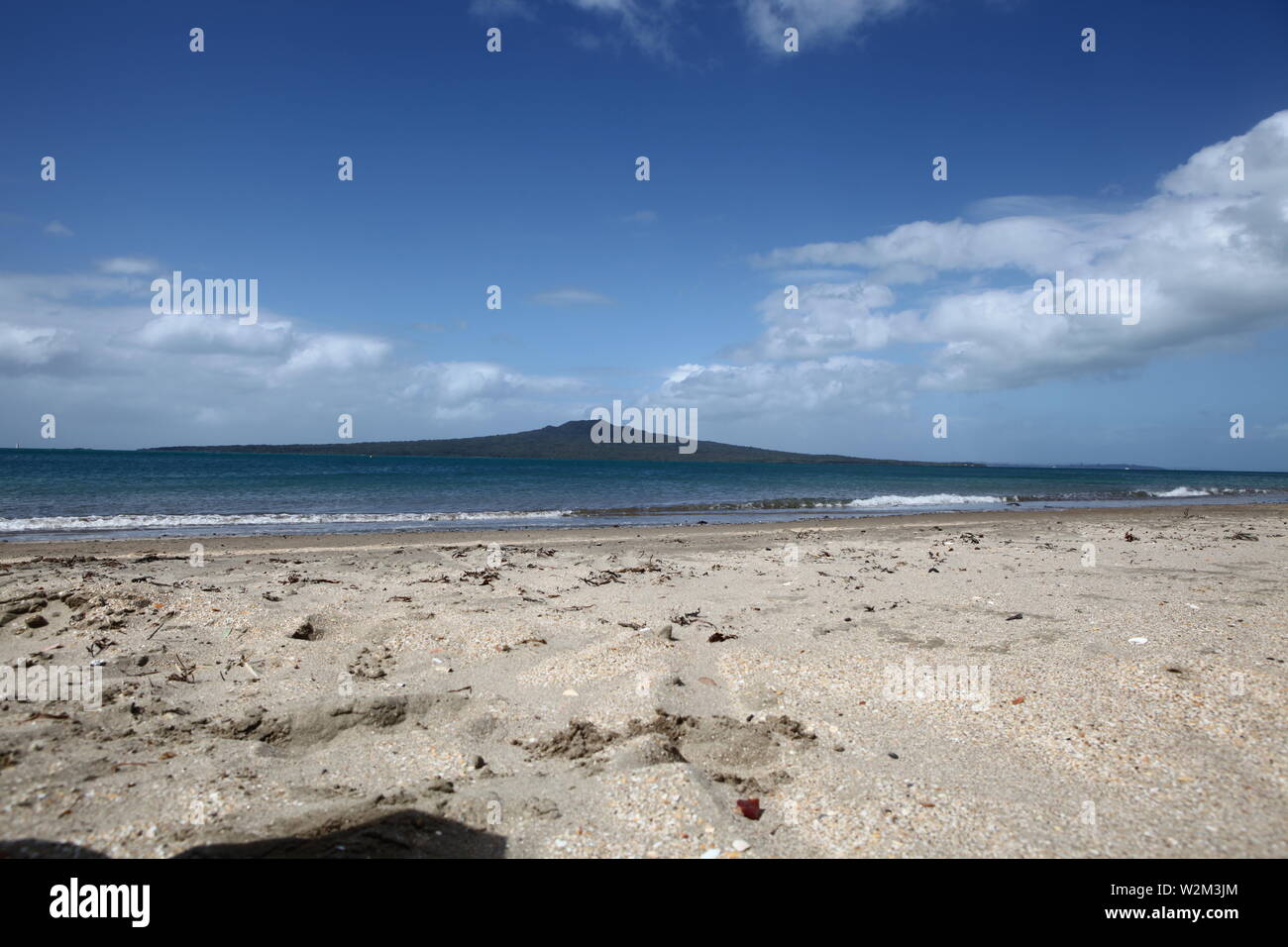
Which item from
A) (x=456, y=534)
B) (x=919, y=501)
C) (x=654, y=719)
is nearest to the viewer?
(x=654, y=719)

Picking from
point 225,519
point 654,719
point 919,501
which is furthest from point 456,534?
point 919,501

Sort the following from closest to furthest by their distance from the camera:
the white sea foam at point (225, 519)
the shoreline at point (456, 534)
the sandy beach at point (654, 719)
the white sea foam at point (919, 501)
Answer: the sandy beach at point (654, 719), the shoreline at point (456, 534), the white sea foam at point (225, 519), the white sea foam at point (919, 501)

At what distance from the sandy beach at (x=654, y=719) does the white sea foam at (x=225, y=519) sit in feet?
50.6

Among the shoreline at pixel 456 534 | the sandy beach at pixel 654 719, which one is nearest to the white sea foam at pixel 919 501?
the shoreline at pixel 456 534

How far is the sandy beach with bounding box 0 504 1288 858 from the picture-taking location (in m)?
3.33

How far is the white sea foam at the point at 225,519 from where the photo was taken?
21234mm

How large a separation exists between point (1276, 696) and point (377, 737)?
6.35 meters

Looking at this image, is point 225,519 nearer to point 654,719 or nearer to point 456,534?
point 456,534

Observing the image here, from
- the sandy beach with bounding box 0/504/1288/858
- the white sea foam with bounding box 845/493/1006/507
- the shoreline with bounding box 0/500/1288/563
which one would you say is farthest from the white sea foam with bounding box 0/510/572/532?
the white sea foam with bounding box 845/493/1006/507

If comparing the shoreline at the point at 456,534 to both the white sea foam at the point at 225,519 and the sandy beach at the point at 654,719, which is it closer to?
the white sea foam at the point at 225,519

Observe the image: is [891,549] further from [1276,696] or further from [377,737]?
[377,737]

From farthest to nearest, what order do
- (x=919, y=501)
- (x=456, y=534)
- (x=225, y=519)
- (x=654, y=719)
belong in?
(x=919, y=501) < (x=225, y=519) < (x=456, y=534) < (x=654, y=719)

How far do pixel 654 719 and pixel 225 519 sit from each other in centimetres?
2388

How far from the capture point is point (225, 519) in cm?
2356
